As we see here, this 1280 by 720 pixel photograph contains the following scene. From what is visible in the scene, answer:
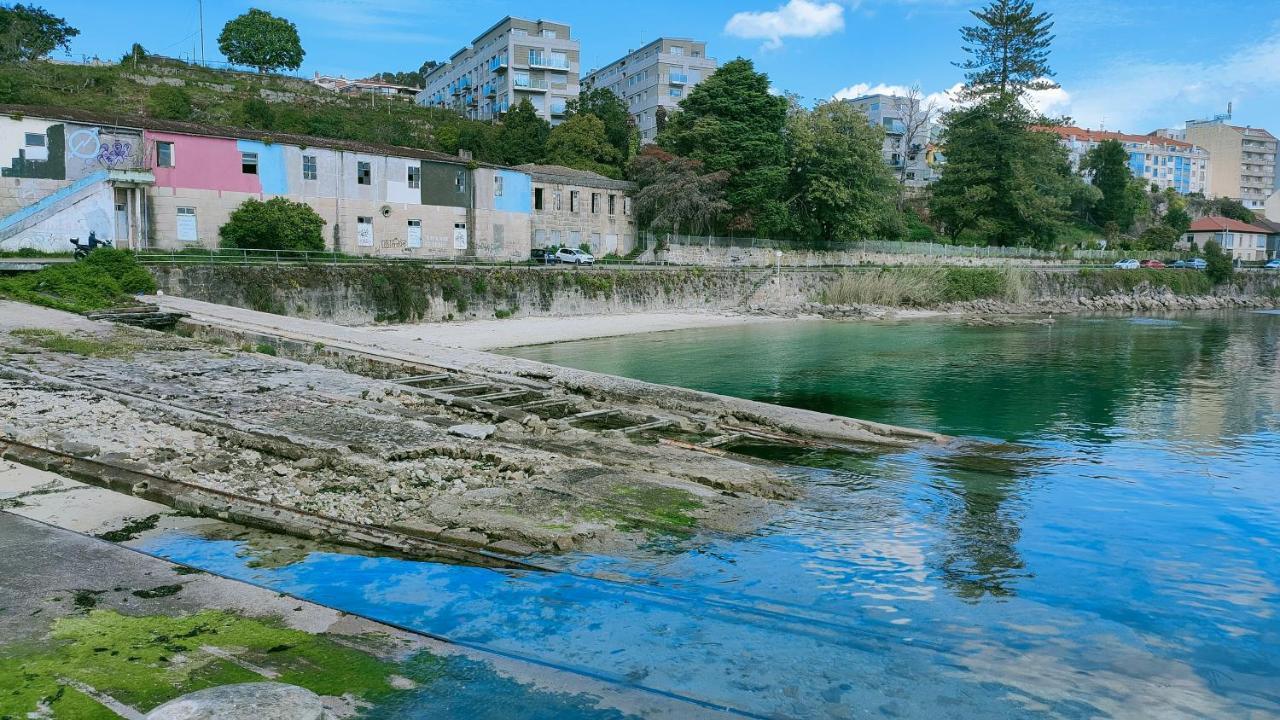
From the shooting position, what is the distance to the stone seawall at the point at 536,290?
3319 centimetres

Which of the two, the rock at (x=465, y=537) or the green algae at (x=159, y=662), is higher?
the green algae at (x=159, y=662)

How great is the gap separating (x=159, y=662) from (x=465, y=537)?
385 centimetres

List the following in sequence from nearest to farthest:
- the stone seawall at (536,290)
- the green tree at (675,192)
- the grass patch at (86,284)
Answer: the grass patch at (86,284), the stone seawall at (536,290), the green tree at (675,192)

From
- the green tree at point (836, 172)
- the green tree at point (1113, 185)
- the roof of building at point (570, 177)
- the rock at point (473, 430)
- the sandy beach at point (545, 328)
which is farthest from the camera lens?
the green tree at point (1113, 185)

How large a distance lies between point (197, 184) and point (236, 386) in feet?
94.3

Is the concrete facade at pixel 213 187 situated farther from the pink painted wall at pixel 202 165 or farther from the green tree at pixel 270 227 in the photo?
the green tree at pixel 270 227

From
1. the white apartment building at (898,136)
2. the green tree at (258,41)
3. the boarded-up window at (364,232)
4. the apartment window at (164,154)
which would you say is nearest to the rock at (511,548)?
the apartment window at (164,154)

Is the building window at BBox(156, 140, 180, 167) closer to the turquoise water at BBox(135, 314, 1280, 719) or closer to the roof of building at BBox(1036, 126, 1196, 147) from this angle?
the turquoise water at BBox(135, 314, 1280, 719)

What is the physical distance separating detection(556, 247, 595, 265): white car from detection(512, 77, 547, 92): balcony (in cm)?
4482

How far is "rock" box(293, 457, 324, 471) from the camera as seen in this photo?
10906 mm

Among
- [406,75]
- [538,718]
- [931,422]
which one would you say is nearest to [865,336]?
[931,422]

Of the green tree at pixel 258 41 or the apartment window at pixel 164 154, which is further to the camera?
the green tree at pixel 258 41

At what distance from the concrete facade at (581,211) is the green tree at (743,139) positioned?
6425mm

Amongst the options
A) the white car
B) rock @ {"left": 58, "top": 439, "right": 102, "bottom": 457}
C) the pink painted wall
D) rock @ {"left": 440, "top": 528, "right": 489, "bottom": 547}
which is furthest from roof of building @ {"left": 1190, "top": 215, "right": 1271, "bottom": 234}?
rock @ {"left": 58, "top": 439, "right": 102, "bottom": 457}
